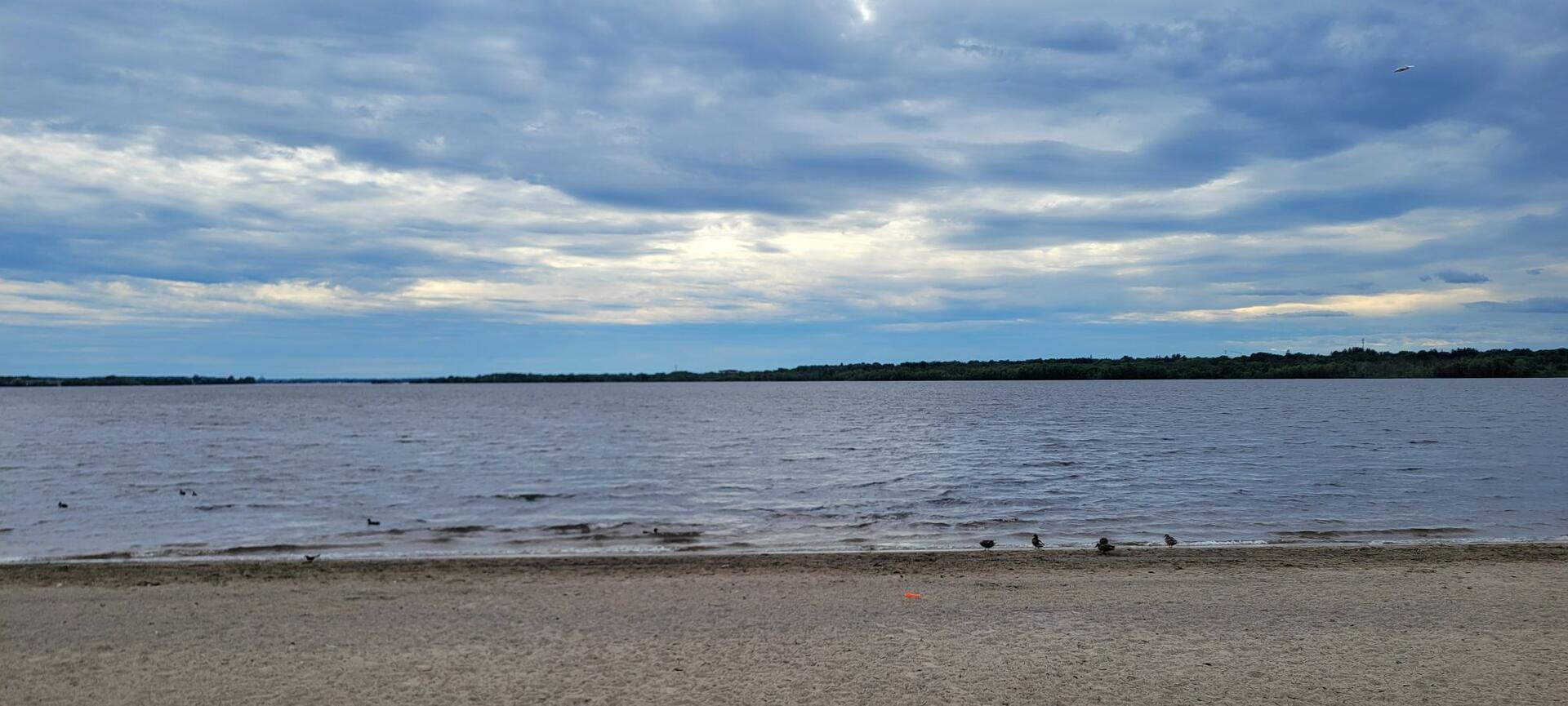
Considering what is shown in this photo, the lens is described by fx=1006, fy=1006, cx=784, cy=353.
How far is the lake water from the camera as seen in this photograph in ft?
60.7

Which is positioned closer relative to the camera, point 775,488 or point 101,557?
point 101,557

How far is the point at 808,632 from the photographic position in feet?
31.8

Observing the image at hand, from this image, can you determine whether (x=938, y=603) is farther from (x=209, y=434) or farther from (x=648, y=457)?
(x=209, y=434)

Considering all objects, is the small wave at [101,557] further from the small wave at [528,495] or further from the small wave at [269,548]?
the small wave at [528,495]

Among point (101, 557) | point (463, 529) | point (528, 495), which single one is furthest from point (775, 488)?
point (101, 557)

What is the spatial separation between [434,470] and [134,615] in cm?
2383

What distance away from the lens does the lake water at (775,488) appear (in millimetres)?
18516

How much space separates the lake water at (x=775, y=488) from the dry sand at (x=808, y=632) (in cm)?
371

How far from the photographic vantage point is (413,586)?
12.5m

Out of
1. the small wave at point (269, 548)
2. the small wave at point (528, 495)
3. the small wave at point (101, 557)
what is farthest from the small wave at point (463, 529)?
the small wave at point (101, 557)

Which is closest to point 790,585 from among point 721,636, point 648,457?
point 721,636

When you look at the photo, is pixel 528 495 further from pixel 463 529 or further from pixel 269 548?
pixel 269 548

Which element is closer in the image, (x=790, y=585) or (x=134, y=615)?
(x=134, y=615)

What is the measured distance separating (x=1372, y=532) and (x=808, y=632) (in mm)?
13478
